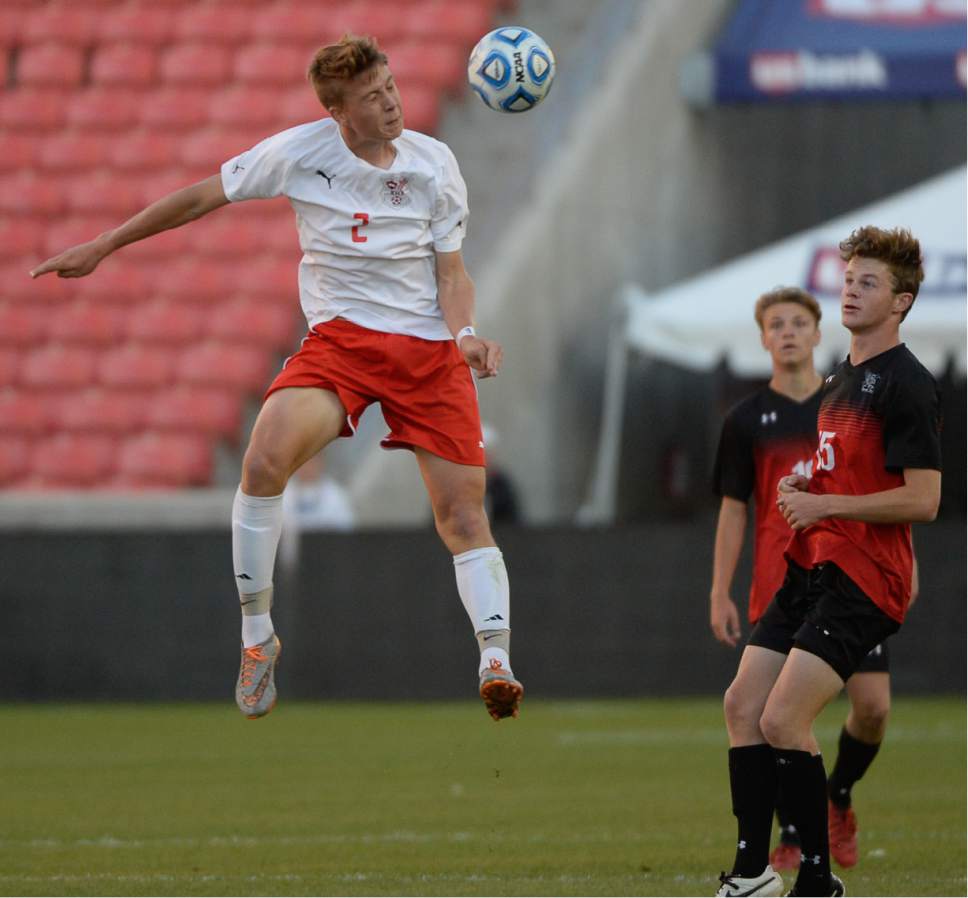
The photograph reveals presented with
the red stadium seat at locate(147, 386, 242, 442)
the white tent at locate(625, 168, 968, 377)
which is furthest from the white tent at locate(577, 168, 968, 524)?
the red stadium seat at locate(147, 386, 242, 442)

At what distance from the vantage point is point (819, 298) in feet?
47.0

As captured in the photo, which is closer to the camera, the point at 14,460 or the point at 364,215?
the point at 364,215

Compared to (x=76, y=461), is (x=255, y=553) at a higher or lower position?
lower

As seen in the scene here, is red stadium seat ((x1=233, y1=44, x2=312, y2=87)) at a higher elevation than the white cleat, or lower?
A: higher

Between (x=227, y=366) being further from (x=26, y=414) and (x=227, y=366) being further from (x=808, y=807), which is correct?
(x=808, y=807)

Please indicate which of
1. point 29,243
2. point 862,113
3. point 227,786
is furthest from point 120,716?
point 862,113

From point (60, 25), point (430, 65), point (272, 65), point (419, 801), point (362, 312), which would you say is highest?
point (60, 25)

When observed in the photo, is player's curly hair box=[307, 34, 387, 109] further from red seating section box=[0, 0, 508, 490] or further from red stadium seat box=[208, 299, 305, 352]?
red stadium seat box=[208, 299, 305, 352]

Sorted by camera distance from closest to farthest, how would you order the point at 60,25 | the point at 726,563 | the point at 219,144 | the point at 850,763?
the point at 726,563, the point at 850,763, the point at 219,144, the point at 60,25

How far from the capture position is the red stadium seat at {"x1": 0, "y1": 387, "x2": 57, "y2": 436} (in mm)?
16438

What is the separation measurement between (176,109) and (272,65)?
39.7 inches

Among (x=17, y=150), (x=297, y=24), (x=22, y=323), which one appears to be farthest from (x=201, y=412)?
(x=297, y=24)

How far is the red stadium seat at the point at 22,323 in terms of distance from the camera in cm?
1720

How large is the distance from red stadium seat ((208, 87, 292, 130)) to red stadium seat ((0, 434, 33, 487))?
11.1 feet
